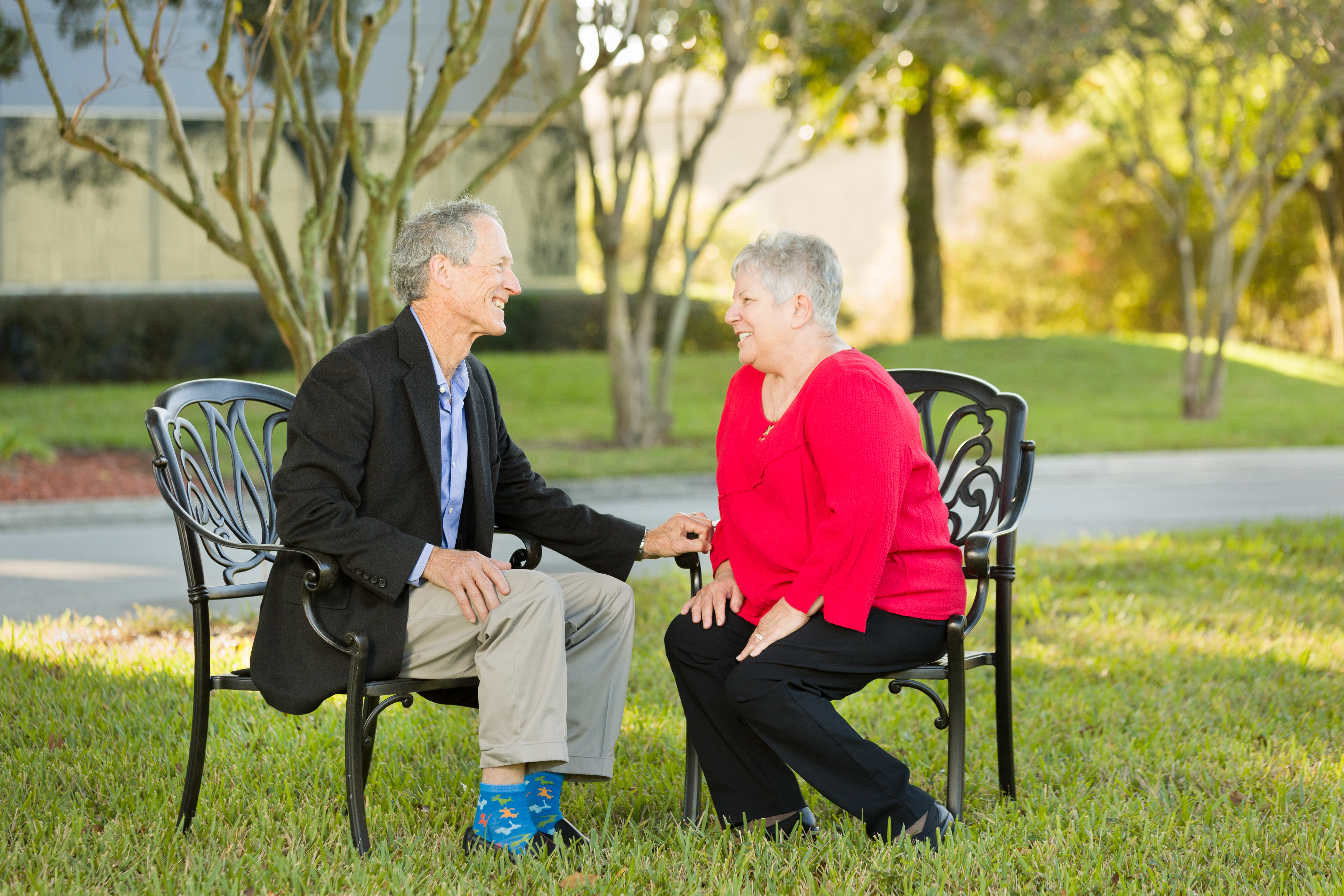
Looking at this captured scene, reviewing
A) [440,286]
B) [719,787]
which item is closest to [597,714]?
[719,787]

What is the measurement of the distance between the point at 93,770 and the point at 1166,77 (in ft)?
61.2

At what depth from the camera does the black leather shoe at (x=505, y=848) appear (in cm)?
321

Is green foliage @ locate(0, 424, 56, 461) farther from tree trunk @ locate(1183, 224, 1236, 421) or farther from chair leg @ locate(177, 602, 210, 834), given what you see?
tree trunk @ locate(1183, 224, 1236, 421)

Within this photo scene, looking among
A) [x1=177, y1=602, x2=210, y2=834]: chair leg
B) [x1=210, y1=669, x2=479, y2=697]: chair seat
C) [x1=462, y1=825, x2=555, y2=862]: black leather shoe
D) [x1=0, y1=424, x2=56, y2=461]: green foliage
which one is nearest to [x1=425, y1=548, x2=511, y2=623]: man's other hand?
[x1=210, y1=669, x2=479, y2=697]: chair seat

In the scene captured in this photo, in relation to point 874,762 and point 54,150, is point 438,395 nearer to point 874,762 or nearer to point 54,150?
point 874,762

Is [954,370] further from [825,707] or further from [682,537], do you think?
[825,707]

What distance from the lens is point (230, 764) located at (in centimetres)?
396

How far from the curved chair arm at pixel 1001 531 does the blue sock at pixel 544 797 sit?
123 cm

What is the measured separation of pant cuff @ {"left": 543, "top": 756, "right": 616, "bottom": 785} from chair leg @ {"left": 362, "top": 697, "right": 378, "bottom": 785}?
1.64 feet

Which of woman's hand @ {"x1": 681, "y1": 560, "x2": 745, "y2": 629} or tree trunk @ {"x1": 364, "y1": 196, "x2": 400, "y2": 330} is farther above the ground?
tree trunk @ {"x1": 364, "y1": 196, "x2": 400, "y2": 330}

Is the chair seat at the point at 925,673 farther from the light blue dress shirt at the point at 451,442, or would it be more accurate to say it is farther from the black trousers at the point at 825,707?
the light blue dress shirt at the point at 451,442

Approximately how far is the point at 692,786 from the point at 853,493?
1023mm

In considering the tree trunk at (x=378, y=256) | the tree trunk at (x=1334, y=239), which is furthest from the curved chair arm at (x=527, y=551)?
the tree trunk at (x=1334, y=239)

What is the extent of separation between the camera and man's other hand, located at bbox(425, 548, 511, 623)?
318 cm
